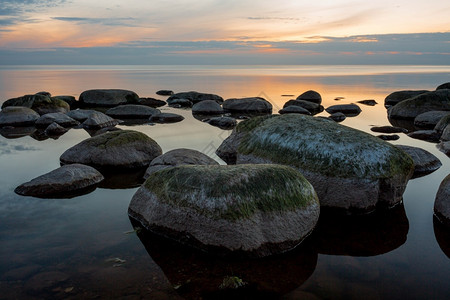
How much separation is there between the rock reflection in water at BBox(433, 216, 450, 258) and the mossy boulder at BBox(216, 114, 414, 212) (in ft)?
3.54

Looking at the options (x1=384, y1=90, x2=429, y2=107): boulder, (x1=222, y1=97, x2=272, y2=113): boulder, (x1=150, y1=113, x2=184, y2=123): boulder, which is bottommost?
(x1=384, y1=90, x2=429, y2=107): boulder

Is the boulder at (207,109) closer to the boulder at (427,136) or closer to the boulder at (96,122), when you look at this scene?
the boulder at (96,122)

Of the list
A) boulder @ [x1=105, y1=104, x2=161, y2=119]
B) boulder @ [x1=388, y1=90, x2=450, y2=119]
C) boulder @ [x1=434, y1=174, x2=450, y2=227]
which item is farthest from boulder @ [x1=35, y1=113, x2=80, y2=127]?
boulder @ [x1=388, y1=90, x2=450, y2=119]

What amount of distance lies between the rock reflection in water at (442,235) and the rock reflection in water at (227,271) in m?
2.54

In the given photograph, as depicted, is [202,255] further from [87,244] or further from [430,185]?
[430,185]

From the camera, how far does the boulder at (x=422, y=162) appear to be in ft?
41.6

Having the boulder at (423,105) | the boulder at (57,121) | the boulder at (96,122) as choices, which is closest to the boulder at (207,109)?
the boulder at (96,122)

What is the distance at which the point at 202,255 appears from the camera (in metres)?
7.00

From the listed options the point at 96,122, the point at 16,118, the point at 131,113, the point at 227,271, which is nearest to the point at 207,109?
the point at 131,113

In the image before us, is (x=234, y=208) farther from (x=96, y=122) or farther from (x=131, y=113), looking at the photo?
(x=131, y=113)

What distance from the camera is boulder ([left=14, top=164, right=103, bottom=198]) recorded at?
32.9 feet

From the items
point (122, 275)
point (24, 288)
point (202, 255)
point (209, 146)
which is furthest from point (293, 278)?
point (209, 146)

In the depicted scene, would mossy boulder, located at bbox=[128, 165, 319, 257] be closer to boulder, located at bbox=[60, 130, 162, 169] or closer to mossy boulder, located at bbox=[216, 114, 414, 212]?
mossy boulder, located at bbox=[216, 114, 414, 212]

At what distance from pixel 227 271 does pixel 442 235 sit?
183 inches
